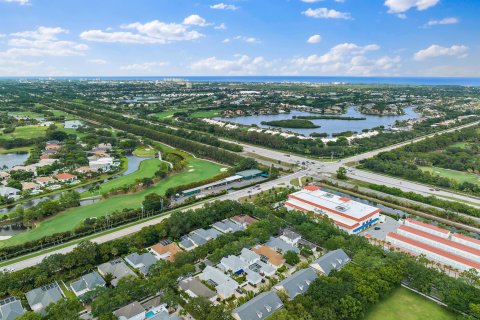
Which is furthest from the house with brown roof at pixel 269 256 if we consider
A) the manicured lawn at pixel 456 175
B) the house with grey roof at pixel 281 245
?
the manicured lawn at pixel 456 175

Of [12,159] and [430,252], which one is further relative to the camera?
[12,159]

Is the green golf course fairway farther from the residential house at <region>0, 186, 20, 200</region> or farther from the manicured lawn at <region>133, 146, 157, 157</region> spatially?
the manicured lawn at <region>133, 146, 157, 157</region>

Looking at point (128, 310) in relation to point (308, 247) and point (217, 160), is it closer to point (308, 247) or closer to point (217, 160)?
point (308, 247)

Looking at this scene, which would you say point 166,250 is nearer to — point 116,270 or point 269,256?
point 116,270

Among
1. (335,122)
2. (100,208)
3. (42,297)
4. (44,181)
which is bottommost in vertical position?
(100,208)

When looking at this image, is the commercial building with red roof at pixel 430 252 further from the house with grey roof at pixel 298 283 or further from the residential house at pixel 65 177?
the residential house at pixel 65 177

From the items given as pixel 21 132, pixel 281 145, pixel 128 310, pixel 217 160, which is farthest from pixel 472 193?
pixel 21 132

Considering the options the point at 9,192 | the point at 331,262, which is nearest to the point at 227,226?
the point at 331,262
